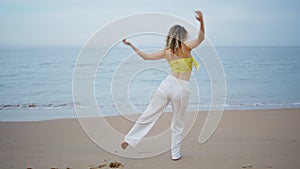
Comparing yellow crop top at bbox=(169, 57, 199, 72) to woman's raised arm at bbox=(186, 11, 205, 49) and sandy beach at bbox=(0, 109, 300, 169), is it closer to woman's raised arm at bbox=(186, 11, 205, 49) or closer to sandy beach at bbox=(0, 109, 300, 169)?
woman's raised arm at bbox=(186, 11, 205, 49)

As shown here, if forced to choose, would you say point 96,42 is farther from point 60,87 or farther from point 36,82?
point 36,82

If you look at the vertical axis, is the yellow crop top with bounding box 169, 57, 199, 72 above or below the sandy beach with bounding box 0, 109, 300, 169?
above

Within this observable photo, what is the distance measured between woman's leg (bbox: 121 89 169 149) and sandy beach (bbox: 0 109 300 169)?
407mm

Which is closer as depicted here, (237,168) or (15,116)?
(237,168)

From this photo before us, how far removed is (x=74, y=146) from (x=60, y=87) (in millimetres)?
11300

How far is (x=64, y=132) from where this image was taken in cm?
702

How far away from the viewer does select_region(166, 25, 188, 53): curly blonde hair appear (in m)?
4.54

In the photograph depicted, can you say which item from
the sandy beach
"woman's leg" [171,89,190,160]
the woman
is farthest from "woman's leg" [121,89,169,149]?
the sandy beach

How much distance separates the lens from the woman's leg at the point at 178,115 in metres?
4.56

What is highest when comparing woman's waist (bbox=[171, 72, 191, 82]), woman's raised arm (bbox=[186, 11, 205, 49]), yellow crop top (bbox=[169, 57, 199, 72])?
woman's raised arm (bbox=[186, 11, 205, 49])

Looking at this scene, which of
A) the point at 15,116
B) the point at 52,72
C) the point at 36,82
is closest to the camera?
the point at 15,116

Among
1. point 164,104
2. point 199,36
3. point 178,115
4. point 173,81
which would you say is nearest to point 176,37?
point 199,36

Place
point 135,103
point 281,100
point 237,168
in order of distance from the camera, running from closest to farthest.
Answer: point 237,168, point 135,103, point 281,100

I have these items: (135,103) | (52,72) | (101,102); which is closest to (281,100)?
(135,103)
